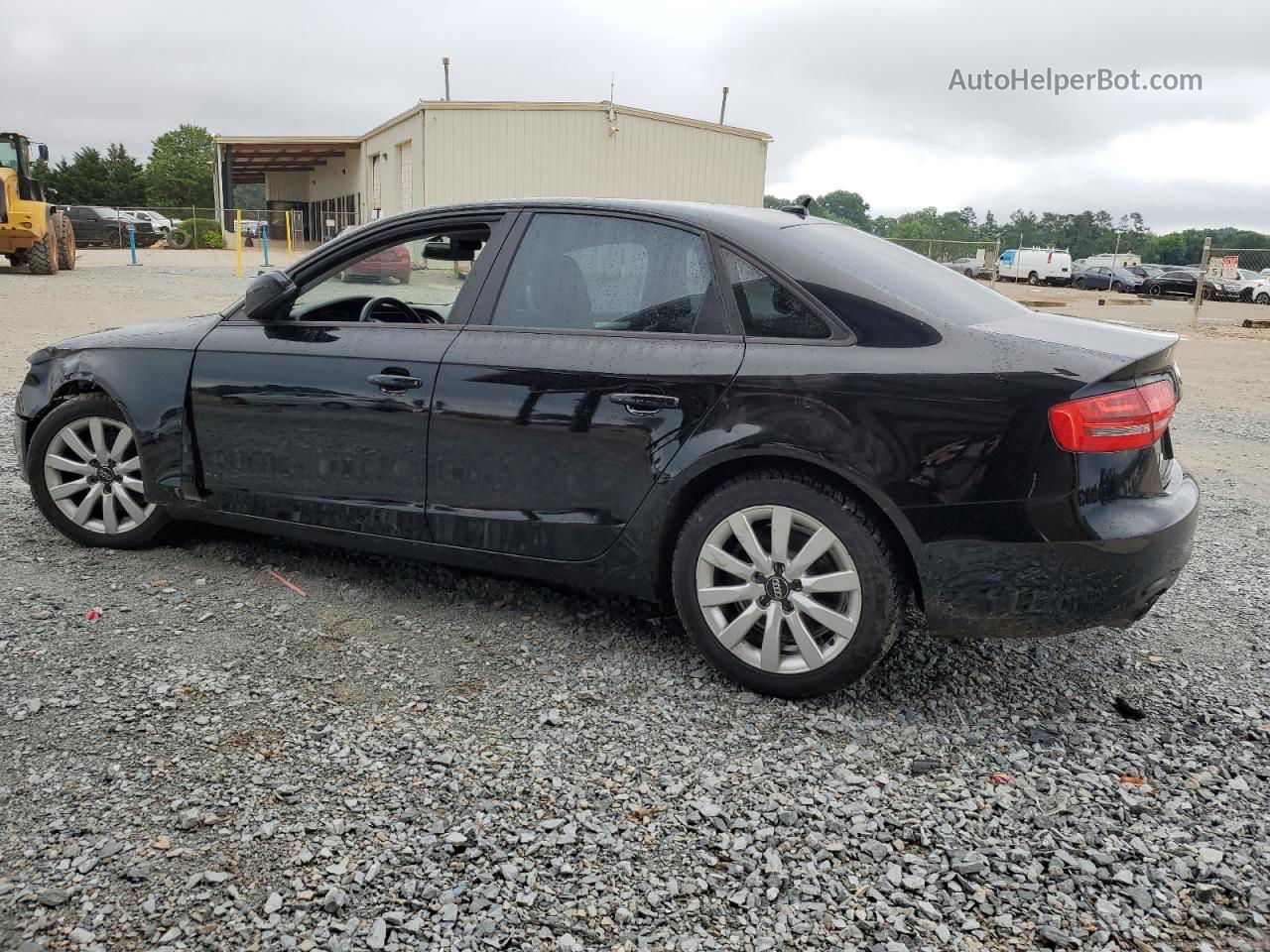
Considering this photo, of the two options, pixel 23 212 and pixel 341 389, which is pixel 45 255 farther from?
pixel 341 389

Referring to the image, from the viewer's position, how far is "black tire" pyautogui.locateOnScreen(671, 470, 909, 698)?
10.3ft

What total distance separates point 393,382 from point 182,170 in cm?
10156

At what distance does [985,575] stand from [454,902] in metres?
1.72

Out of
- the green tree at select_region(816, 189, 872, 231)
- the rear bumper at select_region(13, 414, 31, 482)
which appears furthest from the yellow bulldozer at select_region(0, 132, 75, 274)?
the green tree at select_region(816, 189, 872, 231)

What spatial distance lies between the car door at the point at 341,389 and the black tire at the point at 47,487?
472 mm

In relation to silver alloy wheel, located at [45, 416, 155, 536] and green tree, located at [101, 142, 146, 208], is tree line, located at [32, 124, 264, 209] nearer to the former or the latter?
green tree, located at [101, 142, 146, 208]

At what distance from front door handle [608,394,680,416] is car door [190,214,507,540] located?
0.77m

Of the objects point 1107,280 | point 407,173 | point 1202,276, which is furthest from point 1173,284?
point 407,173

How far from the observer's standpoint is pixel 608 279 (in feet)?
12.1

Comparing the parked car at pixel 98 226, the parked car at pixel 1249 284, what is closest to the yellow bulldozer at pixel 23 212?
the parked car at pixel 98 226

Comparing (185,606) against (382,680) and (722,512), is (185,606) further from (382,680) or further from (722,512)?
(722,512)

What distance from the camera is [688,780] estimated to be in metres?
2.88

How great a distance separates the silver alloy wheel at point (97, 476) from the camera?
451 centimetres

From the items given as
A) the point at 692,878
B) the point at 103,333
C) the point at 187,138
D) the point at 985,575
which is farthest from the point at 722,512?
the point at 187,138
